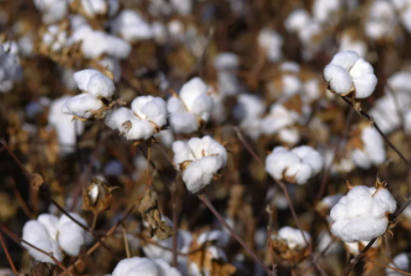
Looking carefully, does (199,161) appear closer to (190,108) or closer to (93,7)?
(190,108)

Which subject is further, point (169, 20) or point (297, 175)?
point (169, 20)

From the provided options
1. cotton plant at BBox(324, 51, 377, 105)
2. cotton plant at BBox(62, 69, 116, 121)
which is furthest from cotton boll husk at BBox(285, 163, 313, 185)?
cotton plant at BBox(62, 69, 116, 121)

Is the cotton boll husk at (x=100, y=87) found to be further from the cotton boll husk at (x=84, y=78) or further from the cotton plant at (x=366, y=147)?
the cotton plant at (x=366, y=147)

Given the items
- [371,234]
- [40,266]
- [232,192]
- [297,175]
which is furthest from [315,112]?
[40,266]

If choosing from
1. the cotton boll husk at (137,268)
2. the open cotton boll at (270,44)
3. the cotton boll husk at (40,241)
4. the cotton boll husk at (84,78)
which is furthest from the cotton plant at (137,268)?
the open cotton boll at (270,44)

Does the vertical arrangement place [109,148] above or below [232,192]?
above

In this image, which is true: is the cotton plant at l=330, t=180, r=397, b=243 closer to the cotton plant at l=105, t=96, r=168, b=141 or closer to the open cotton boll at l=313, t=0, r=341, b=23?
the cotton plant at l=105, t=96, r=168, b=141

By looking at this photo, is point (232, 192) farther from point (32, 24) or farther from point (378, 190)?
point (32, 24)

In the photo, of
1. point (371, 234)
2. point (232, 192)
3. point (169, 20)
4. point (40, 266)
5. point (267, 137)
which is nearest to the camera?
point (371, 234)
